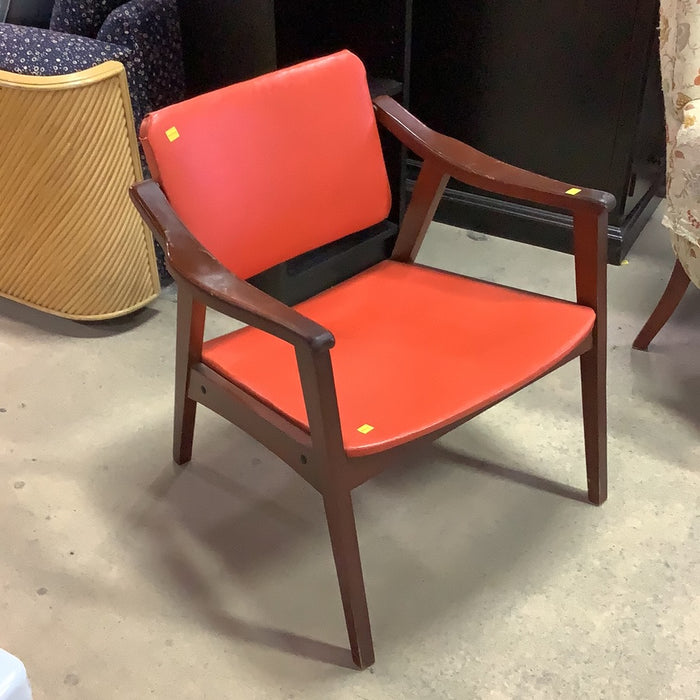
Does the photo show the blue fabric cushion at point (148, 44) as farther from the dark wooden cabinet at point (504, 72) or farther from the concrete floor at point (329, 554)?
the concrete floor at point (329, 554)

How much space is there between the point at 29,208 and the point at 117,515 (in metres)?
0.76

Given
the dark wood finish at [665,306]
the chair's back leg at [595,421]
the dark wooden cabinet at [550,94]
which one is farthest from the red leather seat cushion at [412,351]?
the dark wooden cabinet at [550,94]

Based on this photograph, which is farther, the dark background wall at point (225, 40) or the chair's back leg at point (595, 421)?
the dark background wall at point (225, 40)

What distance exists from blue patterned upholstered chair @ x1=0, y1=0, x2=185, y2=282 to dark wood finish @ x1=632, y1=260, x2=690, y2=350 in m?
1.23

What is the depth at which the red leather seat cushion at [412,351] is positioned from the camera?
1.11 metres

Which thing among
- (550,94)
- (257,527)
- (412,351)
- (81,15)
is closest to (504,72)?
(550,94)

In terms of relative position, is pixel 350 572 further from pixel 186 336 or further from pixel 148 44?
pixel 148 44

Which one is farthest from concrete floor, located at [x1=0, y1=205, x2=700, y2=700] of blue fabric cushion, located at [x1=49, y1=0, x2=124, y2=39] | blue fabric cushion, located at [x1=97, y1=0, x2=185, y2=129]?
blue fabric cushion, located at [x1=49, y1=0, x2=124, y2=39]

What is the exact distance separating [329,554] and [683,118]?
1.08 metres

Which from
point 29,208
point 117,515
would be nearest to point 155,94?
point 29,208

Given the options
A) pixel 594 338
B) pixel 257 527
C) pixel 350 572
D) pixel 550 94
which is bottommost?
pixel 257 527

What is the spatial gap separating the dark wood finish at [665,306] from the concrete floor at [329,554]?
47mm

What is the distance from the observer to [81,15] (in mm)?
1896

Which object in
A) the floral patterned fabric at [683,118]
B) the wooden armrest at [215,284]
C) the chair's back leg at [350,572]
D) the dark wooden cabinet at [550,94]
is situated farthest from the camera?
the dark wooden cabinet at [550,94]
